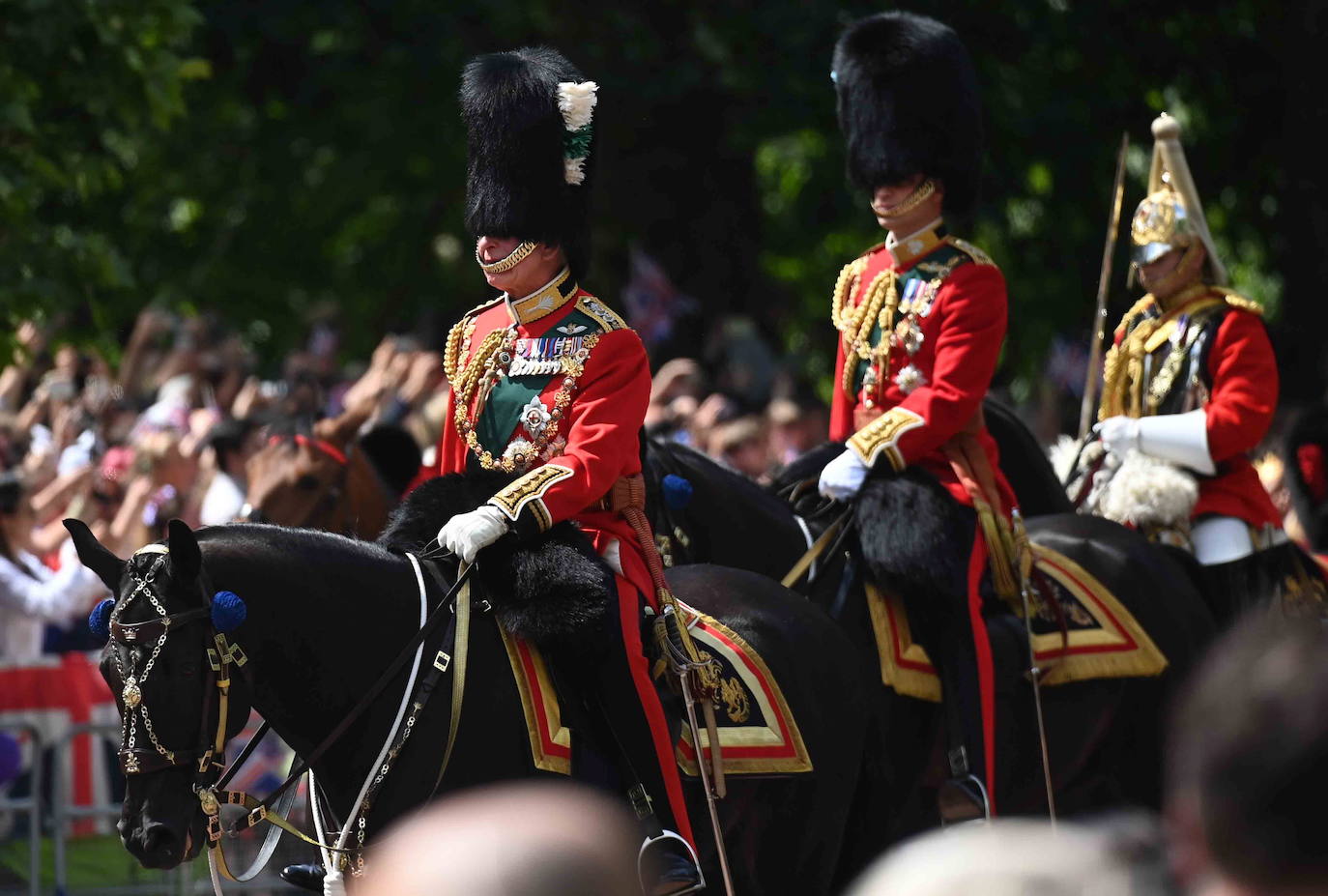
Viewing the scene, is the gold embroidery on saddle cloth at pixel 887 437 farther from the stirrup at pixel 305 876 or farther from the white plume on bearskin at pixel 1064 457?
the stirrup at pixel 305 876

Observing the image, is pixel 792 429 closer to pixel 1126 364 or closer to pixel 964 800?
pixel 1126 364

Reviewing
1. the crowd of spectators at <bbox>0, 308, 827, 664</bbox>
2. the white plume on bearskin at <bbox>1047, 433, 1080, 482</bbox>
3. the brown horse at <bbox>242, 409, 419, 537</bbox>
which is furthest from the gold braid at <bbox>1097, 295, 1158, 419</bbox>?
the brown horse at <bbox>242, 409, 419, 537</bbox>

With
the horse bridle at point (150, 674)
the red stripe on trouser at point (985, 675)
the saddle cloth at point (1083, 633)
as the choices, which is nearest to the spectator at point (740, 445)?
the saddle cloth at point (1083, 633)

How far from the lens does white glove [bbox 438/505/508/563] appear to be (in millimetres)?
5309

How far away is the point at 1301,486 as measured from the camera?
10.8 meters

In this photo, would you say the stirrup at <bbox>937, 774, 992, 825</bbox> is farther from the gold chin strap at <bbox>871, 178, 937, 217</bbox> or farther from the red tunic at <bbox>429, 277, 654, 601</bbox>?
the gold chin strap at <bbox>871, 178, 937, 217</bbox>

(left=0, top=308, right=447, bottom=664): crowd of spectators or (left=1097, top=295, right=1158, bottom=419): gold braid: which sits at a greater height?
(left=1097, top=295, right=1158, bottom=419): gold braid

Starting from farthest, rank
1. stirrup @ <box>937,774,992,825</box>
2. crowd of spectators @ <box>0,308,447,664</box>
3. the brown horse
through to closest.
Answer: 1. crowd of spectators @ <box>0,308,447,664</box>
2. the brown horse
3. stirrup @ <box>937,774,992,825</box>

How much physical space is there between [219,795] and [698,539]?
250 centimetres

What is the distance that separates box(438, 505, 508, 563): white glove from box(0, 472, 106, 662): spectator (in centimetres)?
461

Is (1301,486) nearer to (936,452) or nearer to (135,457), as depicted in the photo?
(936,452)

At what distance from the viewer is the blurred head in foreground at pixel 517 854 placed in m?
1.99

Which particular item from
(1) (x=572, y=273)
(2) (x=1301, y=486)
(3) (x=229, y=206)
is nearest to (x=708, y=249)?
(3) (x=229, y=206)

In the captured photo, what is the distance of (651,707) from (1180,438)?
3.45 meters
